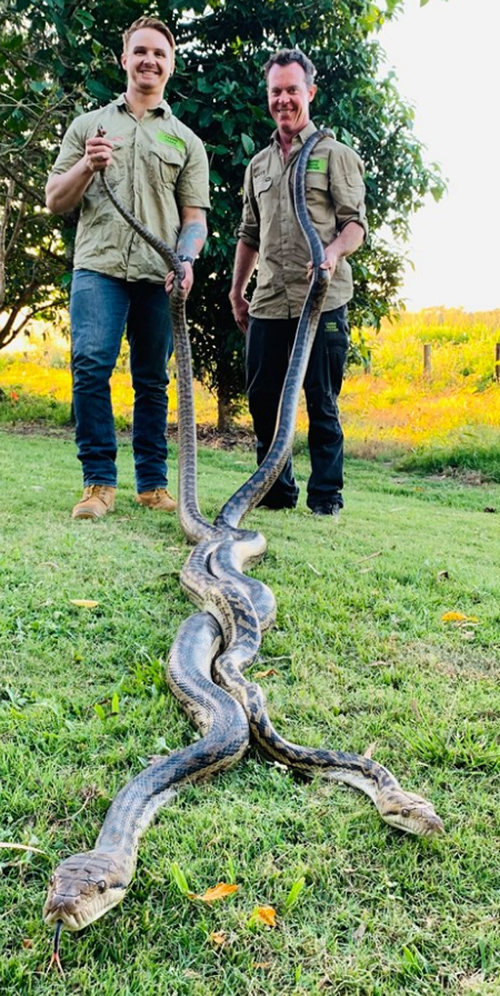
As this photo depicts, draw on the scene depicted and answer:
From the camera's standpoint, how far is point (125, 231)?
4914mm

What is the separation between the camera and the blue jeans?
16.0ft

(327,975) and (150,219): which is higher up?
(150,219)

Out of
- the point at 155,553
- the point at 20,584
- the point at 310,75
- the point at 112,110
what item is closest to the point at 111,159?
the point at 112,110

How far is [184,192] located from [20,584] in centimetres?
Result: 305

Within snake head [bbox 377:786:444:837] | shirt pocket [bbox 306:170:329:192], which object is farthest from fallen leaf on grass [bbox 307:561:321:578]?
shirt pocket [bbox 306:170:329:192]

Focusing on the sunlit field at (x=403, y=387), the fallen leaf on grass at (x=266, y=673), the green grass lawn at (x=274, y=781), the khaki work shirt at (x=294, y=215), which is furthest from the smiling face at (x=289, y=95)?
the sunlit field at (x=403, y=387)

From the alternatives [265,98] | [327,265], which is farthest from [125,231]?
[265,98]

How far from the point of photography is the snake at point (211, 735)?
1.66 metres

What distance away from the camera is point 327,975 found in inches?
60.9

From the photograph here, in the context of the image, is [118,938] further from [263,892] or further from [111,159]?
[111,159]

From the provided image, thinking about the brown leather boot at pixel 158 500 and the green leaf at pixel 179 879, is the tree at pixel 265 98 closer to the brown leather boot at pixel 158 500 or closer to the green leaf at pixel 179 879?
the brown leather boot at pixel 158 500

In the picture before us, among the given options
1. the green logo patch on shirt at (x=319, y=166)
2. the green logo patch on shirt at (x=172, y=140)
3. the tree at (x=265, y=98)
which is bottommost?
the green logo patch on shirt at (x=319, y=166)

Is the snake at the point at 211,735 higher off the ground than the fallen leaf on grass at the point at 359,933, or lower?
higher

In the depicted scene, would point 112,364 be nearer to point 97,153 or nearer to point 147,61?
point 97,153
